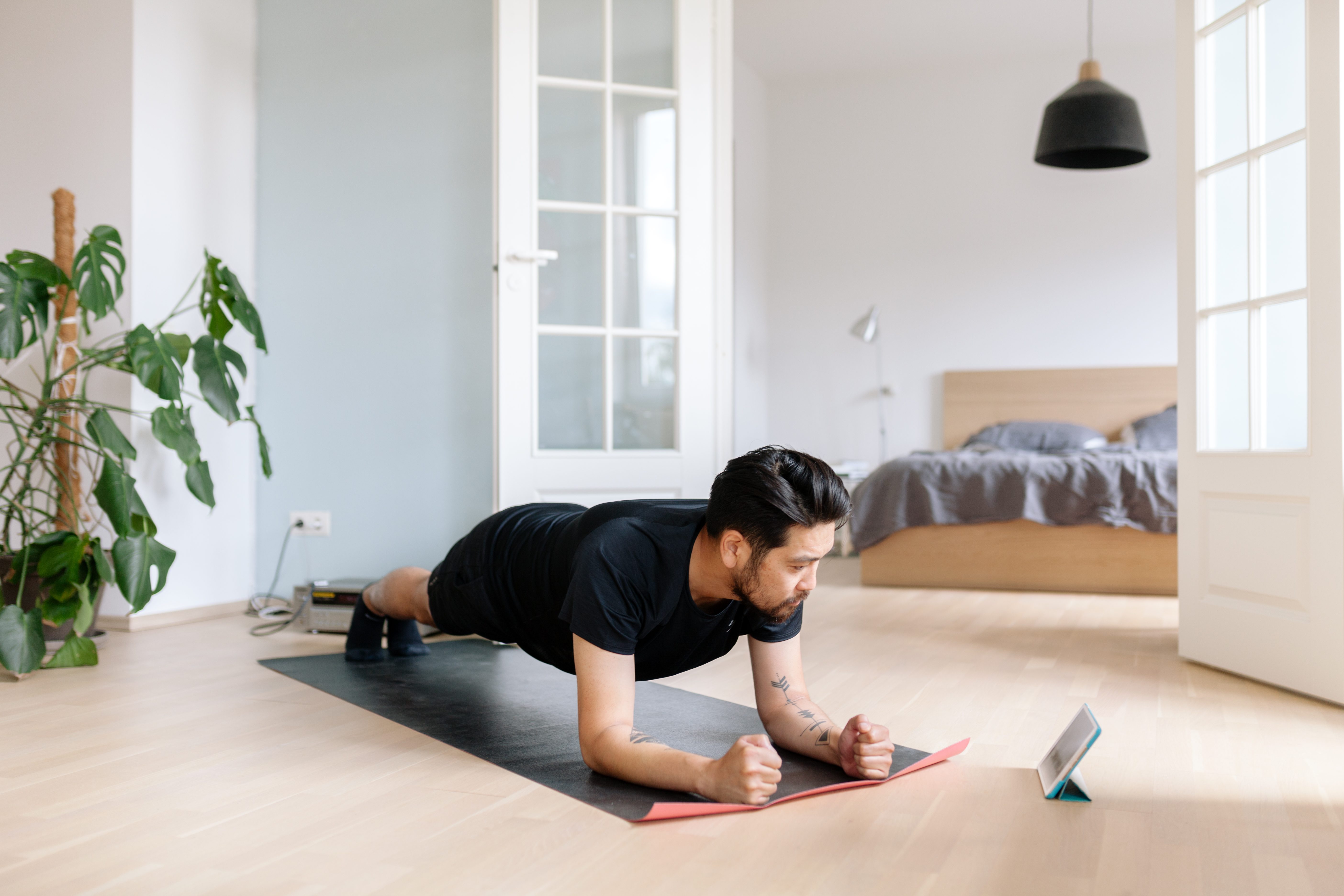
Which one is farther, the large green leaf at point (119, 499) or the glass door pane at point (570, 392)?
the glass door pane at point (570, 392)

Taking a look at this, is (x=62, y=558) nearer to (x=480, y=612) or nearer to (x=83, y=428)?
(x=83, y=428)

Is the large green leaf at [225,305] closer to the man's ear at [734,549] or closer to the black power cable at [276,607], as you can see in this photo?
the black power cable at [276,607]

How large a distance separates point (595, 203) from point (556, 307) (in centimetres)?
36

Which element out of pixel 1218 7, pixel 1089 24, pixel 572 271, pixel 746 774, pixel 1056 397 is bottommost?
pixel 746 774

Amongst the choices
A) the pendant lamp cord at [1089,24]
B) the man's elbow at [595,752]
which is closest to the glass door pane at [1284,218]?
the man's elbow at [595,752]

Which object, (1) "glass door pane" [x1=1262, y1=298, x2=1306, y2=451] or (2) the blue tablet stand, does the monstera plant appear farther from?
(1) "glass door pane" [x1=1262, y1=298, x2=1306, y2=451]

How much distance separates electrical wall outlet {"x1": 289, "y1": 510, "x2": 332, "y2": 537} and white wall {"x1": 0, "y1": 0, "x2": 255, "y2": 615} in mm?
166

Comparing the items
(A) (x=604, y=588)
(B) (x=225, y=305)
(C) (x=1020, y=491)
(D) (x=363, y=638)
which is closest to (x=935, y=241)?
(C) (x=1020, y=491)

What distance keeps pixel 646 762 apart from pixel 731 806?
14cm

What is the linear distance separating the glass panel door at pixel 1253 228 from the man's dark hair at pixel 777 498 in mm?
1632

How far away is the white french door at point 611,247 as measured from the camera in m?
3.15

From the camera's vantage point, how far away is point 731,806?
1.50 m

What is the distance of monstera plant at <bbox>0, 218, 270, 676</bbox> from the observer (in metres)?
2.58

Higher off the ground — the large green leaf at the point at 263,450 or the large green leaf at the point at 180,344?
the large green leaf at the point at 180,344
